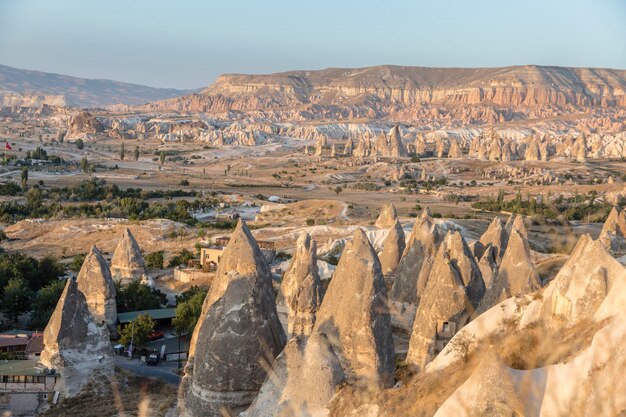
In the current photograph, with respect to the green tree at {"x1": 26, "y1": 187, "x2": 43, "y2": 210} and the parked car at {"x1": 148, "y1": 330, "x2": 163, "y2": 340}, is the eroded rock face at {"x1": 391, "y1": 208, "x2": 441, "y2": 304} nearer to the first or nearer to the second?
the parked car at {"x1": 148, "y1": 330, "x2": 163, "y2": 340}

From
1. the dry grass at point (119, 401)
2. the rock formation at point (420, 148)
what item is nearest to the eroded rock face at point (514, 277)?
the dry grass at point (119, 401)

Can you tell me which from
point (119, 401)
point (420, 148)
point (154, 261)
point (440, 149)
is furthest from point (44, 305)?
point (420, 148)

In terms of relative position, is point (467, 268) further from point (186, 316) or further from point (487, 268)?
point (186, 316)

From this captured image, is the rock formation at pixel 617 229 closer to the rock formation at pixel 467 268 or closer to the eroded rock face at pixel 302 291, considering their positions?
the rock formation at pixel 467 268

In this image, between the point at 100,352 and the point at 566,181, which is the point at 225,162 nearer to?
the point at 566,181

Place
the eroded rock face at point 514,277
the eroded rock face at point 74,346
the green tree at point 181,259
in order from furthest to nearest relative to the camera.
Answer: the green tree at point 181,259, the eroded rock face at point 74,346, the eroded rock face at point 514,277

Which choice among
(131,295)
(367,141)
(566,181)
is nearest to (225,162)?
(367,141)
